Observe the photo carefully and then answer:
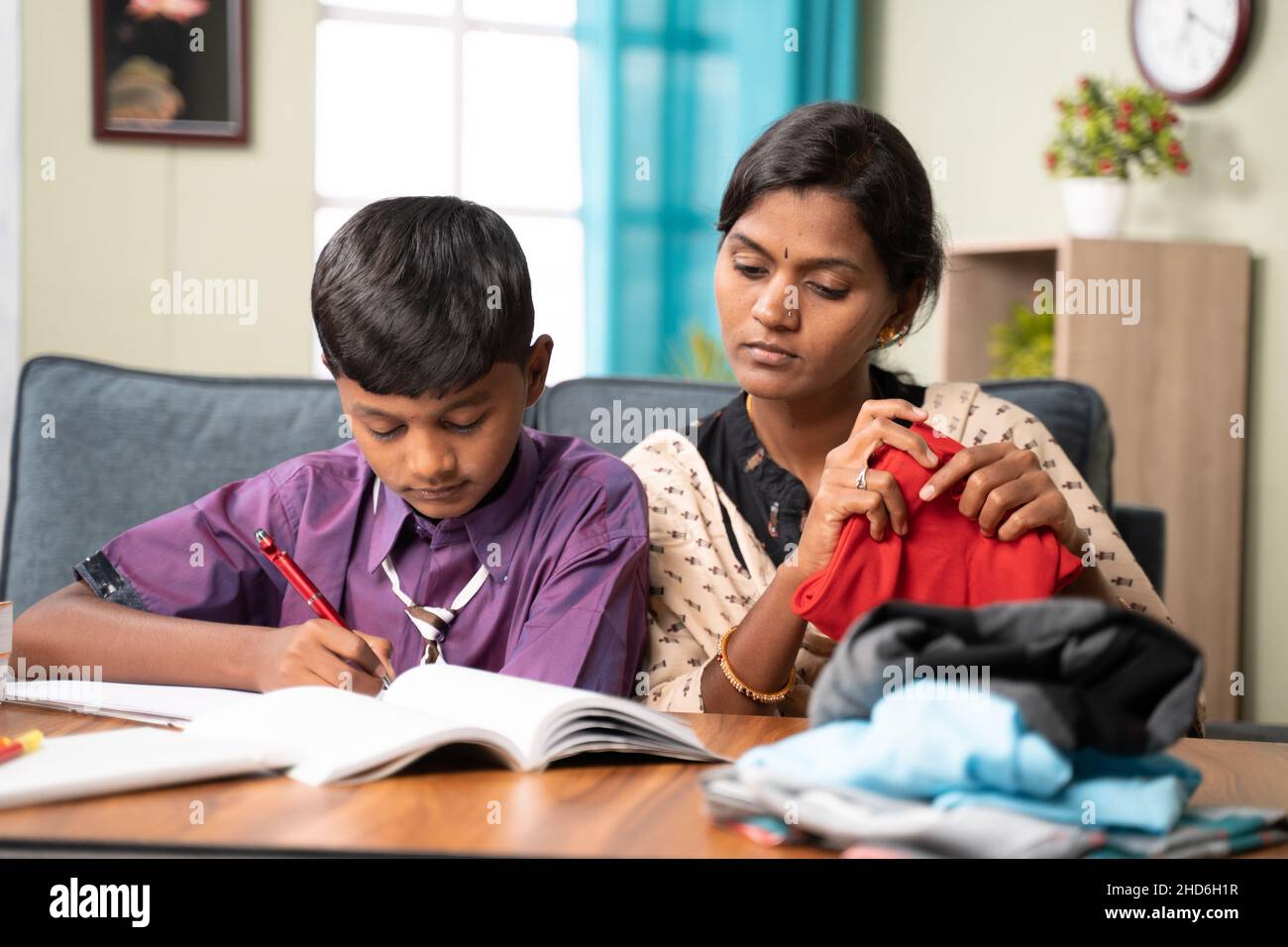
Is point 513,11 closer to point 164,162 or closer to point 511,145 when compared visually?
point 511,145

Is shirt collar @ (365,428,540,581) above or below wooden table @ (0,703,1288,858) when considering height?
above

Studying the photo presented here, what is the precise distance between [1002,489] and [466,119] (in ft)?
12.7

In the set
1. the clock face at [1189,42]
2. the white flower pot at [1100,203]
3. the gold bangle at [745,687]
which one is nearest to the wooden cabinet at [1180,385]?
the white flower pot at [1100,203]

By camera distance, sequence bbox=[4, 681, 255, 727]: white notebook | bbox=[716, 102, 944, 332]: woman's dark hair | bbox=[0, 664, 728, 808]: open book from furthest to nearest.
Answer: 1. bbox=[716, 102, 944, 332]: woman's dark hair
2. bbox=[4, 681, 255, 727]: white notebook
3. bbox=[0, 664, 728, 808]: open book

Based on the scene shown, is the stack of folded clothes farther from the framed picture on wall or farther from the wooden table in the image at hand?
the framed picture on wall

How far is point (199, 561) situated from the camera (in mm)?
1521

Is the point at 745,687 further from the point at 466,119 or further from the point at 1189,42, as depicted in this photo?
the point at 466,119

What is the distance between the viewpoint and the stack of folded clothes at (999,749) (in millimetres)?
714

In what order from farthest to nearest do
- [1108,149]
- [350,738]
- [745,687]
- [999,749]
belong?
[1108,149], [745,687], [350,738], [999,749]

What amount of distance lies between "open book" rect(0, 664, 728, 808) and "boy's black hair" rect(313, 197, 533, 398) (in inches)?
15.6

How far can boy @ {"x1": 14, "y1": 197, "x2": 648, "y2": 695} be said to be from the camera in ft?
4.42

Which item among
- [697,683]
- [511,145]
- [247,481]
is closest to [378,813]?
[697,683]

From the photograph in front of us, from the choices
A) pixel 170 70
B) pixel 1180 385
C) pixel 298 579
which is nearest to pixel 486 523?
pixel 298 579

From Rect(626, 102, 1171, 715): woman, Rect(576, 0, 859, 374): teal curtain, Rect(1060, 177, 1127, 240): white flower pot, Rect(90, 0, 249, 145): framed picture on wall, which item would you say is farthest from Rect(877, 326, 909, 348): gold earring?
Rect(90, 0, 249, 145): framed picture on wall
